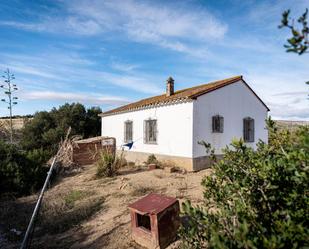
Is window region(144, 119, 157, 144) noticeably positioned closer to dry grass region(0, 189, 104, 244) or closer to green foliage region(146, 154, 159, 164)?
green foliage region(146, 154, 159, 164)

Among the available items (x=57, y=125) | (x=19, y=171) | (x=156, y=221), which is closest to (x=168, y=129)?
(x=19, y=171)

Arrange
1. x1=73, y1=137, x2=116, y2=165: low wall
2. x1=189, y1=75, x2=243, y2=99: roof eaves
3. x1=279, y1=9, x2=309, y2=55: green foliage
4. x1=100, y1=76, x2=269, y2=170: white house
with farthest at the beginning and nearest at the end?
1. x1=73, y1=137, x2=116, y2=165: low wall
2. x1=100, y1=76, x2=269, y2=170: white house
3. x1=189, y1=75, x2=243, y2=99: roof eaves
4. x1=279, y1=9, x2=309, y2=55: green foliage

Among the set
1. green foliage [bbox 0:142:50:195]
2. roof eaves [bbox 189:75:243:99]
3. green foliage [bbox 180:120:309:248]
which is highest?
roof eaves [bbox 189:75:243:99]

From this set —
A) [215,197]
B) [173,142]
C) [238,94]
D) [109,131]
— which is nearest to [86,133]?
[109,131]

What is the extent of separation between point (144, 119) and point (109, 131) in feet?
15.4

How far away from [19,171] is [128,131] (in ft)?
21.3

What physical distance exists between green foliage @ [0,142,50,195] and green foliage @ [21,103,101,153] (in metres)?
7.10

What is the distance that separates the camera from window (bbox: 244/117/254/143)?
13.2 m

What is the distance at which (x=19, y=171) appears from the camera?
10.1 meters

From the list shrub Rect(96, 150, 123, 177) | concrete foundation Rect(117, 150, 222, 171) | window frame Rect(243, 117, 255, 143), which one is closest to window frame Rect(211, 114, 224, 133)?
concrete foundation Rect(117, 150, 222, 171)

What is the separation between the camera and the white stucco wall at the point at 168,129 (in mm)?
11047

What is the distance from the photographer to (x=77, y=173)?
41.3 feet

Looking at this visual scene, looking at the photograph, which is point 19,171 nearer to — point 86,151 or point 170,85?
point 86,151

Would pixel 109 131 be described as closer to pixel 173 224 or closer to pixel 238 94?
pixel 238 94
